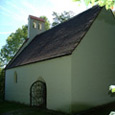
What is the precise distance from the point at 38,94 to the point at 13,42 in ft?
85.4

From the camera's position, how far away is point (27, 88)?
14.0 m

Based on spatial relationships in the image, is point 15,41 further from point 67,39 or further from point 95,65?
point 95,65

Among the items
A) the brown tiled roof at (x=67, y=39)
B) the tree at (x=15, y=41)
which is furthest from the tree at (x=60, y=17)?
the brown tiled roof at (x=67, y=39)

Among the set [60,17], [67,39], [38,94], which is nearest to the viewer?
[67,39]

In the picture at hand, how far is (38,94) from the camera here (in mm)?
11836

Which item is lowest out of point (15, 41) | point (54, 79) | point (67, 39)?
point (54, 79)

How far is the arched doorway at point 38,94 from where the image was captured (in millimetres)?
11411

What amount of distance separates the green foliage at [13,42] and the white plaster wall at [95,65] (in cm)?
2583

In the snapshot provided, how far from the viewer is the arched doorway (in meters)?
11.4

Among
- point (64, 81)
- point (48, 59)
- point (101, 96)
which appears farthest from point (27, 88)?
point (101, 96)

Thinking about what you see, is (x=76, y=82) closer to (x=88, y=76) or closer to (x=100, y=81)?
(x=88, y=76)

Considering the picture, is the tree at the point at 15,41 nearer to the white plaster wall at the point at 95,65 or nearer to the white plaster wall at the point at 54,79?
the white plaster wall at the point at 54,79

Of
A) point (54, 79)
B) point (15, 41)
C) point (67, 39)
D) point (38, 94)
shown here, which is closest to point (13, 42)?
point (15, 41)

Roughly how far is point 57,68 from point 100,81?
3.13 metres
